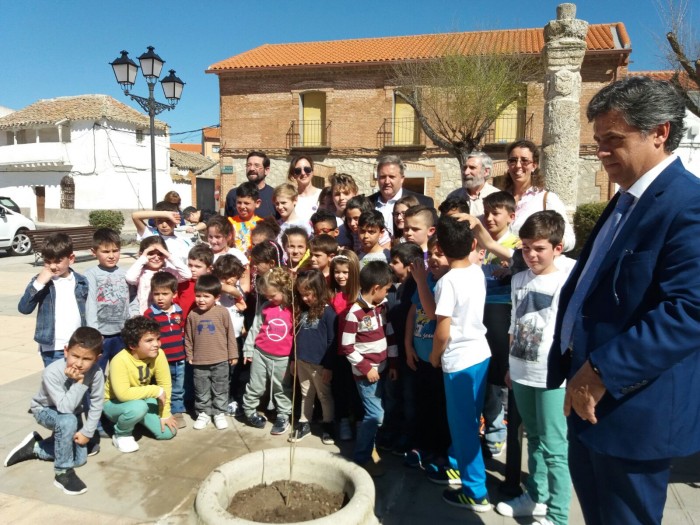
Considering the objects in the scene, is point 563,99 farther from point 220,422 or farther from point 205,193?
point 205,193

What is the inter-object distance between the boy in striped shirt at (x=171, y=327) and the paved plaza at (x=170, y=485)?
26 cm

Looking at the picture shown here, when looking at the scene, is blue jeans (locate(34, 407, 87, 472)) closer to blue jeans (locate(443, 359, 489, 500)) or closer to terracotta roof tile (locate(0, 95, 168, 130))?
blue jeans (locate(443, 359, 489, 500))

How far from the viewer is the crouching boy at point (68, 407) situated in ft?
11.0

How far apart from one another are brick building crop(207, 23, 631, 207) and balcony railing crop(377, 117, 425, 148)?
0.14ft

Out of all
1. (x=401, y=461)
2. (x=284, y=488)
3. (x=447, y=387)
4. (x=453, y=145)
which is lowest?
(x=401, y=461)

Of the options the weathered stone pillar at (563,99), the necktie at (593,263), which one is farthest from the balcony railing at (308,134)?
the necktie at (593,263)

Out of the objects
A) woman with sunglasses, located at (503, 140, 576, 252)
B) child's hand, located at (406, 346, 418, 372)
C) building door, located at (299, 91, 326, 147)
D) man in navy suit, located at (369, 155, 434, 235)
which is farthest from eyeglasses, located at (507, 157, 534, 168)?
building door, located at (299, 91, 326, 147)

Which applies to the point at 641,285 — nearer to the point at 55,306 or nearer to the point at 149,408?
the point at 149,408

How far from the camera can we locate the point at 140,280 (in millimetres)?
4531

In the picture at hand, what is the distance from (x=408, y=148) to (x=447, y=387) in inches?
794

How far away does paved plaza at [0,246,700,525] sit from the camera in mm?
2945

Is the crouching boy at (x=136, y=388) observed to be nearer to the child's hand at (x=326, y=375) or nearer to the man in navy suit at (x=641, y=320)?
the child's hand at (x=326, y=375)

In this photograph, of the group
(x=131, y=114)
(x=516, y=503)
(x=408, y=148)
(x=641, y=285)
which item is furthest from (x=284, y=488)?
(x=131, y=114)

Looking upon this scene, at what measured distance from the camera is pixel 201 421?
416 cm
